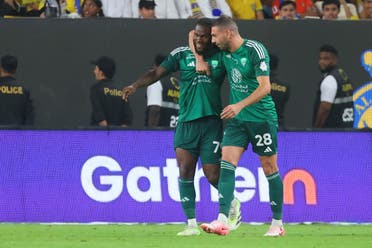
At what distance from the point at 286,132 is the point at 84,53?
3759 millimetres

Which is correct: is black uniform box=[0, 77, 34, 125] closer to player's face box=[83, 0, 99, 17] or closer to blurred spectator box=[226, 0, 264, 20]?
player's face box=[83, 0, 99, 17]

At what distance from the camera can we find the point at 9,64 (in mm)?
17438

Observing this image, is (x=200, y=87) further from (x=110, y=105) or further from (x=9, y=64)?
(x=9, y=64)

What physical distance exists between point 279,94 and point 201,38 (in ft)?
17.8

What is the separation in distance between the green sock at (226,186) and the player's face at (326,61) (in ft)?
20.6

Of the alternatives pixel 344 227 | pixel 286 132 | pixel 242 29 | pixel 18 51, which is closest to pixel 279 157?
pixel 286 132

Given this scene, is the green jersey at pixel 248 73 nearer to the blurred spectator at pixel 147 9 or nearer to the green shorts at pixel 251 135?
the green shorts at pixel 251 135

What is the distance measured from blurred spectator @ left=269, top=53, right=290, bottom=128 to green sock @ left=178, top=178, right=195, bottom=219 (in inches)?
190

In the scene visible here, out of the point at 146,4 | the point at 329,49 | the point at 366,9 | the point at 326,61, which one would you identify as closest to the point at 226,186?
the point at 326,61

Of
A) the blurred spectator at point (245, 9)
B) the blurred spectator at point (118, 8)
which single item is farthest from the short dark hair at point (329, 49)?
the blurred spectator at point (118, 8)

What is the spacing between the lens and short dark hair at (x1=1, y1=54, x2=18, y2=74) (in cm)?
1736

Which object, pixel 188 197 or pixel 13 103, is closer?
pixel 188 197

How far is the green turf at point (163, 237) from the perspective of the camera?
37.8ft

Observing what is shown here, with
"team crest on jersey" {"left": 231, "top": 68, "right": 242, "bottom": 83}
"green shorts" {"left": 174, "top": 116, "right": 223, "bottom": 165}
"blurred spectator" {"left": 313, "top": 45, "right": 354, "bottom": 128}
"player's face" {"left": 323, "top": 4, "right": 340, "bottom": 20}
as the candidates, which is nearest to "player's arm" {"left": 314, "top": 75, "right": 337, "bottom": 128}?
"blurred spectator" {"left": 313, "top": 45, "right": 354, "bottom": 128}
